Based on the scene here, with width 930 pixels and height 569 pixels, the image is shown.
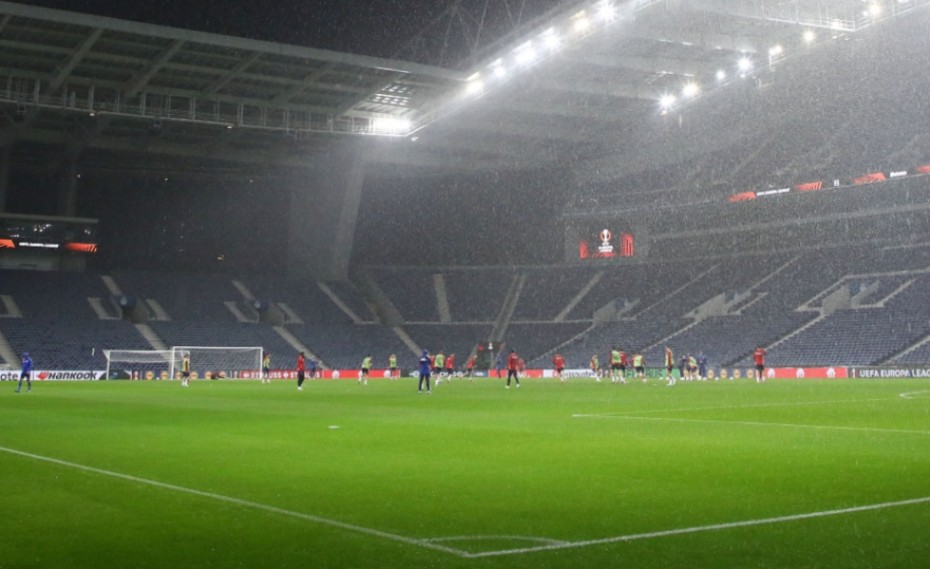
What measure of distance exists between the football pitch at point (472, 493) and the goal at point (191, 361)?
36.1 meters

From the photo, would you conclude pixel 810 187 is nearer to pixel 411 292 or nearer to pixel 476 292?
pixel 476 292

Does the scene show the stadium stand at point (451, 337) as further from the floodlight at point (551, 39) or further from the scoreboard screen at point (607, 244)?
the floodlight at point (551, 39)

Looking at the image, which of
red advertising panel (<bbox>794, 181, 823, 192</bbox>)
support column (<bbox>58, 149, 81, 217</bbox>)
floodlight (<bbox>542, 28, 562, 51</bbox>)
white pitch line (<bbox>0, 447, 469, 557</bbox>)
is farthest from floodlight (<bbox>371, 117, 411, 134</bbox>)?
white pitch line (<bbox>0, 447, 469, 557</bbox>)

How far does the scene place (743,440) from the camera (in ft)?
44.9

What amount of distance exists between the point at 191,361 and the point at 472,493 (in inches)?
1962

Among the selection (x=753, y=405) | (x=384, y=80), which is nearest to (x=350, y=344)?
(x=384, y=80)

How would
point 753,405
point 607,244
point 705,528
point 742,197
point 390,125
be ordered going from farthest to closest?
1. point 607,244
2. point 742,197
3. point 390,125
4. point 753,405
5. point 705,528

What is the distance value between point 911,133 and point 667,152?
1624 cm

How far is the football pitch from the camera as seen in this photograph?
636cm

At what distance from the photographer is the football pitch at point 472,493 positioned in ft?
20.9

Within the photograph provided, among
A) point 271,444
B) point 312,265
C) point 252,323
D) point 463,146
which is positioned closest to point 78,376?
point 252,323

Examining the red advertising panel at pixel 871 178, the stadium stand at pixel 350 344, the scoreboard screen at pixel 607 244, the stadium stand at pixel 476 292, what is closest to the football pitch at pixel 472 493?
the red advertising panel at pixel 871 178

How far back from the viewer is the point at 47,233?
59906 mm

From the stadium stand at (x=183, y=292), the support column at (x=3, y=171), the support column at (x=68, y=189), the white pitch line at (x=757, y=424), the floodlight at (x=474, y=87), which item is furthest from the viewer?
the stadium stand at (x=183, y=292)
